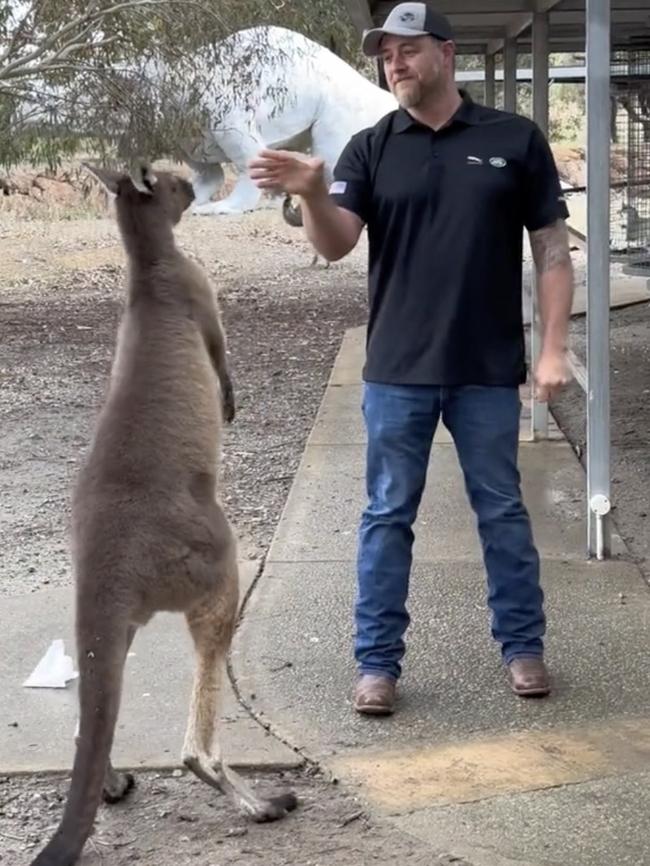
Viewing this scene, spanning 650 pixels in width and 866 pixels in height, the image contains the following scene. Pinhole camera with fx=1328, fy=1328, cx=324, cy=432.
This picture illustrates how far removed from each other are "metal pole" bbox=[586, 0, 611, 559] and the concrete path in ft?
0.94

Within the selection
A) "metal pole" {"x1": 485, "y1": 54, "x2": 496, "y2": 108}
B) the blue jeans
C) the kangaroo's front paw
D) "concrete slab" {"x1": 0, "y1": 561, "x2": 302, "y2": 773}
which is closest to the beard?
the blue jeans

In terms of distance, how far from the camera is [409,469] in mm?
4453

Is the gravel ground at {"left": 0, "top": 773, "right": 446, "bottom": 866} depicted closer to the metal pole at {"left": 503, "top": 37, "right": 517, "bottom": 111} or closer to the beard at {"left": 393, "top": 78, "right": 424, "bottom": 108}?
the beard at {"left": 393, "top": 78, "right": 424, "bottom": 108}

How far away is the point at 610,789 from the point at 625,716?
1.82 ft

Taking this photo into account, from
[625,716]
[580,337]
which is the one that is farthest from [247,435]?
[625,716]

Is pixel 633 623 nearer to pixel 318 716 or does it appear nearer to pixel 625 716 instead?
pixel 625 716

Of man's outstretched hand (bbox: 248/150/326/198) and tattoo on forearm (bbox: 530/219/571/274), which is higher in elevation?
man's outstretched hand (bbox: 248/150/326/198)

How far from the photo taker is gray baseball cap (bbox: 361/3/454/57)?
4203mm

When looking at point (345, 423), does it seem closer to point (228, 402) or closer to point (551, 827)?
point (228, 402)

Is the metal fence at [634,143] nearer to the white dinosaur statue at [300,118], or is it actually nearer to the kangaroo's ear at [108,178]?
the kangaroo's ear at [108,178]

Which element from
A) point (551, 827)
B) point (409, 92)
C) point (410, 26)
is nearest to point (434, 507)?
point (409, 92)

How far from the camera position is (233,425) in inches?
370

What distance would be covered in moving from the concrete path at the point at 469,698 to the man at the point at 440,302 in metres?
0.18

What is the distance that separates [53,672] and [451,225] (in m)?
2.14
